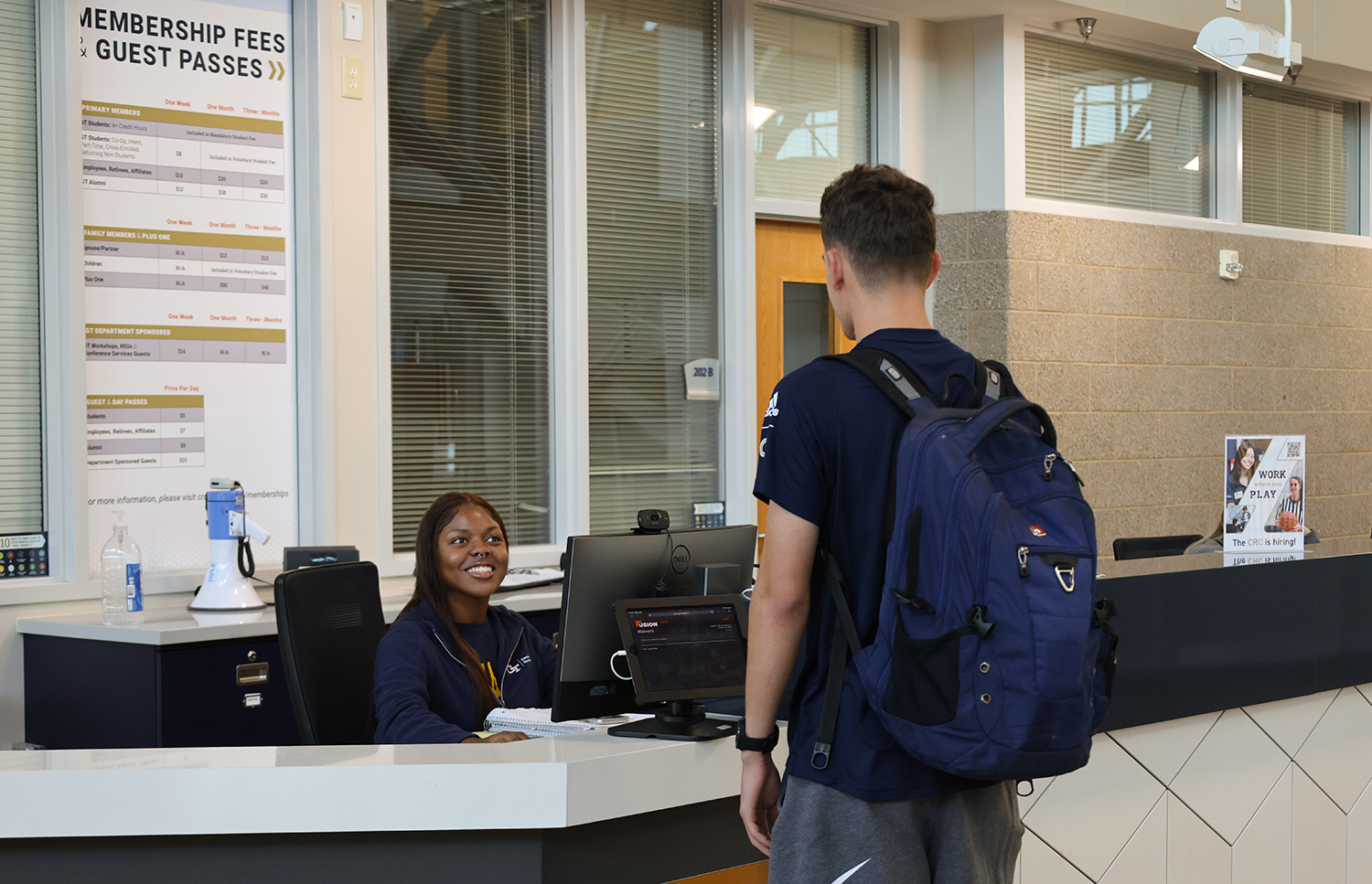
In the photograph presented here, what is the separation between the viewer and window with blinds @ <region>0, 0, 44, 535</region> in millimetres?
3674

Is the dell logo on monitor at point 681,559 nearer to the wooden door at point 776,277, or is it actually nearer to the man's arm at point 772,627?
the man's arm at point 772,627

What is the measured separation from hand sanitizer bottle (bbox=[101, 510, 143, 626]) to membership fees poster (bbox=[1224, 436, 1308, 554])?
278 centimetres

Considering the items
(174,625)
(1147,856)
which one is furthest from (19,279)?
(1147,856)

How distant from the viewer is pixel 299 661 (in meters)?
2.56

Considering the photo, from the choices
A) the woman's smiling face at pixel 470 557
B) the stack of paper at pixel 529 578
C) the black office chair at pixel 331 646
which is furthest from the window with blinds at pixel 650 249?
the woman's smiling face at pixel 470 557

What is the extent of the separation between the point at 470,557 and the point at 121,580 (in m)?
1.51

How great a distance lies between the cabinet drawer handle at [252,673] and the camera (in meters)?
3.43

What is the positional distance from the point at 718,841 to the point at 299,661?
1.03m

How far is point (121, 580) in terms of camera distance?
3.65 m

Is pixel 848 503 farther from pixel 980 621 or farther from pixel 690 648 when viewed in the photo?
pixel 690 648

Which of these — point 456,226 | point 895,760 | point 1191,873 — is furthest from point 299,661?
point 456,226

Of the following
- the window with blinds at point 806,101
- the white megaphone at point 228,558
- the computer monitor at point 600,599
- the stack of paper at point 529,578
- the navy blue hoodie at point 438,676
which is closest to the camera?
the computer monitor at point 600,599

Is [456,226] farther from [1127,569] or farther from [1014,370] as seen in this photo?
[1127,569]

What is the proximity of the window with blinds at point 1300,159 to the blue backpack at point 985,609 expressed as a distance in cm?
524
